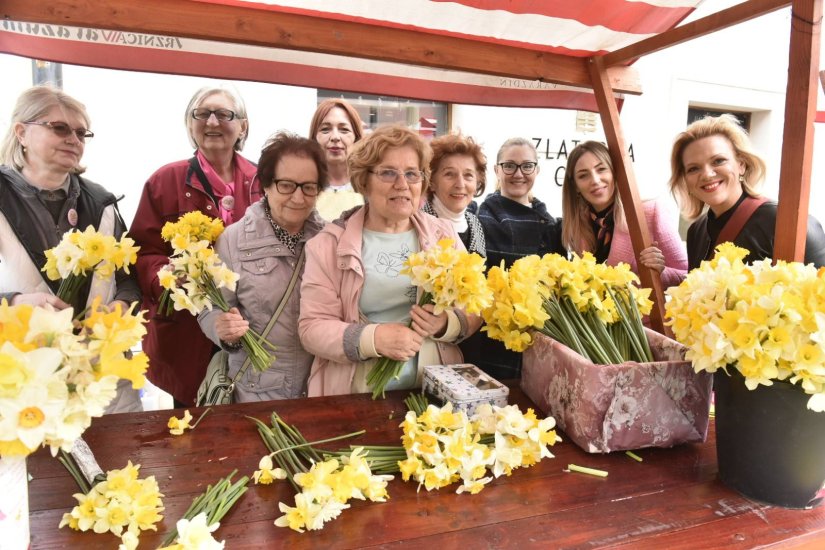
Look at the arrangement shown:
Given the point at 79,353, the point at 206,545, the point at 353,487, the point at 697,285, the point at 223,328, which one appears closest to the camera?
the point at 79,353

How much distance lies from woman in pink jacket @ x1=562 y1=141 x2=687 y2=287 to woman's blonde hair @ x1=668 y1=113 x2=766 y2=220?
0.15m

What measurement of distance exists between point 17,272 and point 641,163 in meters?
7.16

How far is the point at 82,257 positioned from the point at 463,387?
4.44 feet

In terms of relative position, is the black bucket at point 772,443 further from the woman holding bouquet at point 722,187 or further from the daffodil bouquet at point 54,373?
the daffodil bouquet at point 54,373

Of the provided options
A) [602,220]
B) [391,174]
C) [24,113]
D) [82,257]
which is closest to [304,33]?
[391,174]

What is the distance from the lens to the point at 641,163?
740cm

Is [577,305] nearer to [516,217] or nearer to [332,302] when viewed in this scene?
[332,302]

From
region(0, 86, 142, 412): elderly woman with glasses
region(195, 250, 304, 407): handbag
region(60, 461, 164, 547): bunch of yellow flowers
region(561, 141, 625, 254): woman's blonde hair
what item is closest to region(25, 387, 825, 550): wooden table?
region(60, 461, 164, 547): bunch of yellow flowers

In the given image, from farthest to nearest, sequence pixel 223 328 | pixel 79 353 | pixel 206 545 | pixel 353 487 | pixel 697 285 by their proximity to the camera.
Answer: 1. pixel 223 328
2. pixel 697 285
3. pixel 353 487
4. pixel 206 545
5. pixel 79 353

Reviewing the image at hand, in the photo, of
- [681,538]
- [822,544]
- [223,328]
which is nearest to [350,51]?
[223,328]

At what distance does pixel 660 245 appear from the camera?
3.10m

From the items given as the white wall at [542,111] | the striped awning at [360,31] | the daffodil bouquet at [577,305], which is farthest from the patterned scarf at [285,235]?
the white wall at [542,111]

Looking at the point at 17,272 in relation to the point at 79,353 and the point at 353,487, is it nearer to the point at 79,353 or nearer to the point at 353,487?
the point at 79,353

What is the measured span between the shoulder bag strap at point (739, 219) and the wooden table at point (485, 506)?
1.23 metres
